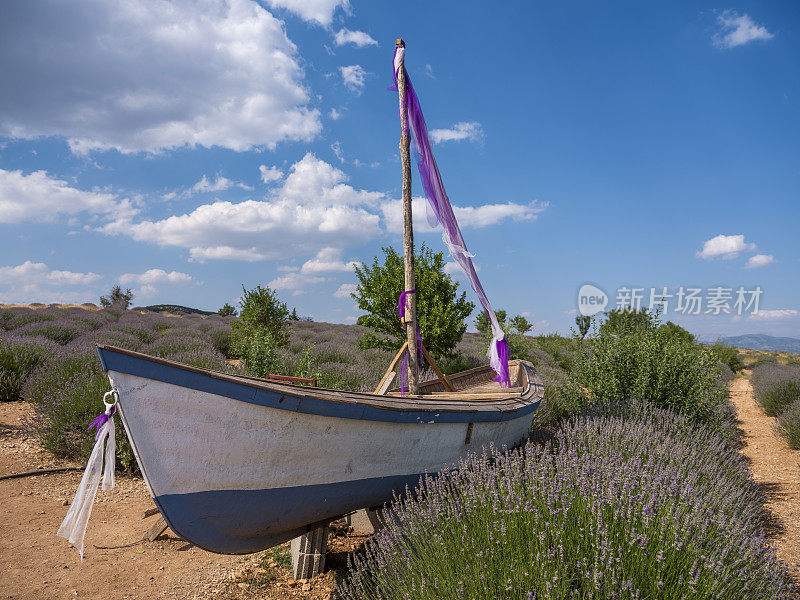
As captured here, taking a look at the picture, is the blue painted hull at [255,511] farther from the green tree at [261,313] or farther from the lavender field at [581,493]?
the green tree at [261,313]

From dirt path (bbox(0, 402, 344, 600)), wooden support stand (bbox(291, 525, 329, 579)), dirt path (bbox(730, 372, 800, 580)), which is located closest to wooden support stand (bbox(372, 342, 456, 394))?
wooden support stand (bbox(291, 525, 329, 579))

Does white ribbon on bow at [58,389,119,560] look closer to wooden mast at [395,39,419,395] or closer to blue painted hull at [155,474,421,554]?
blue painted hull at [155,474,421,554]

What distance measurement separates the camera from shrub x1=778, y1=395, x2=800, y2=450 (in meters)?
8.31

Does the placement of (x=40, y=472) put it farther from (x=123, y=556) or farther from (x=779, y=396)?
(x=779, y=396)

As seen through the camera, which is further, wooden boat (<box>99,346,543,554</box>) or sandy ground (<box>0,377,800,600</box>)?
sandy ground (<box>0,377,800,600</box>)

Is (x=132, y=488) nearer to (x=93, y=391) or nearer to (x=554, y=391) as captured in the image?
(x=93, y=391)

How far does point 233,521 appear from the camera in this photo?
2936 millimetres

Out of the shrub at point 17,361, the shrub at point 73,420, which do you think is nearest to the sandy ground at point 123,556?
the shrub at point 73,420

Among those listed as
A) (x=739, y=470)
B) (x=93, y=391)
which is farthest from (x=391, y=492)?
(x=93, y=391)

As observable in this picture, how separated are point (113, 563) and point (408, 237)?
13.0 ft

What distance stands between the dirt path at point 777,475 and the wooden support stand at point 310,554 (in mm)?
3305

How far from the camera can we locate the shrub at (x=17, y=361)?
348 inches

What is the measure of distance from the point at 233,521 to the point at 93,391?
16.1 ft

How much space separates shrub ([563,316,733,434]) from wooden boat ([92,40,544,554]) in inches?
163
